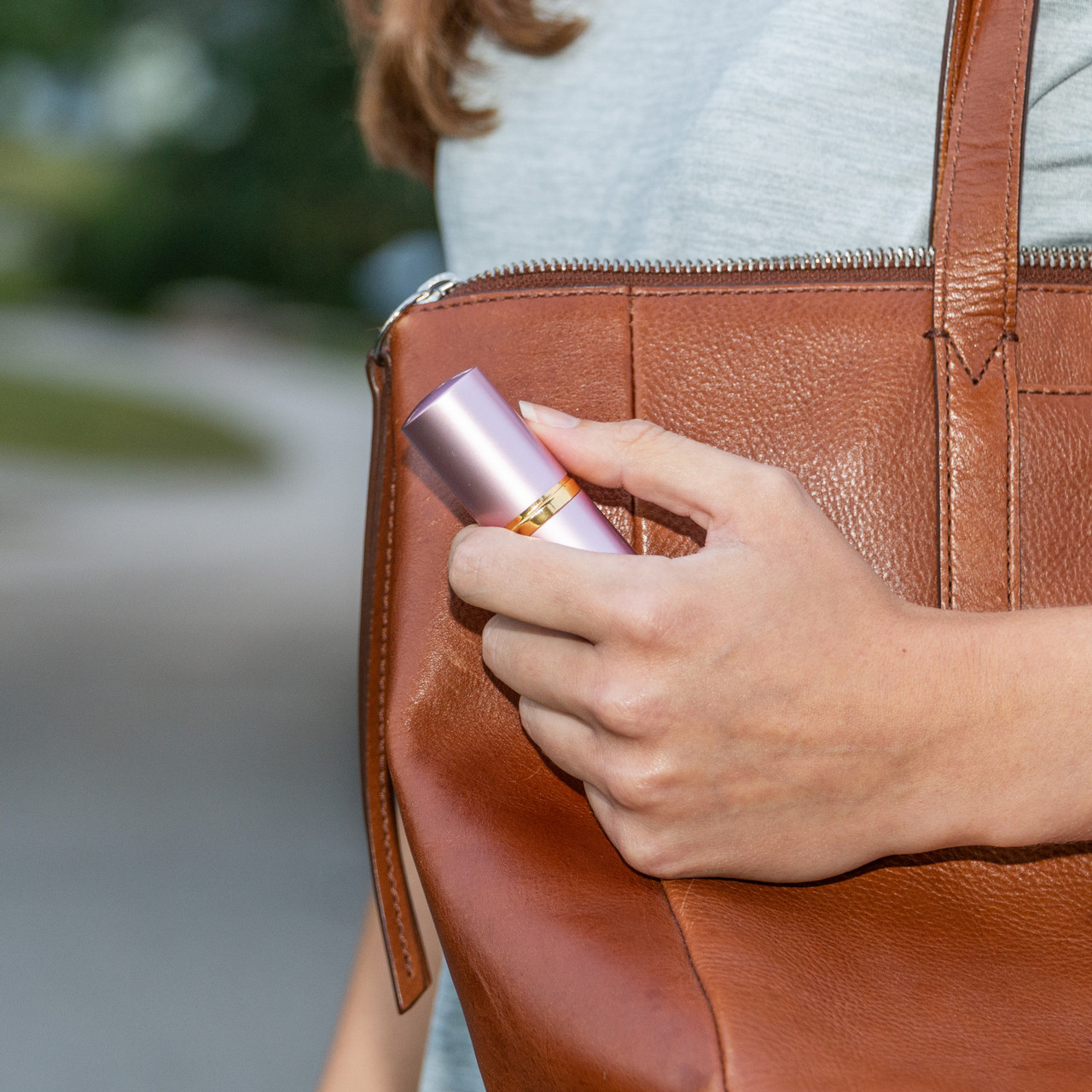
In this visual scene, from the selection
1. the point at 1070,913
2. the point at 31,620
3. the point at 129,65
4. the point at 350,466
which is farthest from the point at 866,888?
the point at 129,65

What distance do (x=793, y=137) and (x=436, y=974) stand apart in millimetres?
833

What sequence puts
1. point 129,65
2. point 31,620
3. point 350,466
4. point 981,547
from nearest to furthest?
point 981,547
point 31,620
point 350,466
point 129,65

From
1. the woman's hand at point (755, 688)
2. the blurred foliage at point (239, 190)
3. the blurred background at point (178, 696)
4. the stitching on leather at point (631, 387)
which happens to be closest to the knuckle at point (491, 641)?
the woman's hand at point (755, 688)

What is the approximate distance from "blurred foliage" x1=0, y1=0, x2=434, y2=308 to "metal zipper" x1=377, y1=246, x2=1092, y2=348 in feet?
62.4

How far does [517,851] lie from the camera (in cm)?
73

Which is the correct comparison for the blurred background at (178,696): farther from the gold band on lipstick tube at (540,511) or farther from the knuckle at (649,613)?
the knuckle at (649,613)

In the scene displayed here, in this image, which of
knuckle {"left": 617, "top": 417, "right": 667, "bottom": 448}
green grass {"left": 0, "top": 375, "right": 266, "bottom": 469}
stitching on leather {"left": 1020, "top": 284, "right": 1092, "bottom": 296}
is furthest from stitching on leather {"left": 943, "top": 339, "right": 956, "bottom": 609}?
green grass {"left": 0, "top": 375, "right": 266, "bottom": 469}

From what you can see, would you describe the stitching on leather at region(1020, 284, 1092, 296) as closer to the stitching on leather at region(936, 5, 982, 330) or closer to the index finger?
the stitching on leather at region(936, 5, 982, 330)

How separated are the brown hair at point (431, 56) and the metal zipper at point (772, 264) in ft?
1.06

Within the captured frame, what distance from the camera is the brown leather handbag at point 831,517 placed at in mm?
665

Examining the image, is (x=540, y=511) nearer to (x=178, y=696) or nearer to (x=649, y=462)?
(x=649, y=462)

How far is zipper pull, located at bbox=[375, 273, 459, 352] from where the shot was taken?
85 centimetres

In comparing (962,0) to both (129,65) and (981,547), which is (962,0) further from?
(129,65)

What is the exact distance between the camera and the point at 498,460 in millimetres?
728
